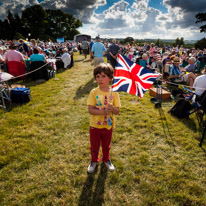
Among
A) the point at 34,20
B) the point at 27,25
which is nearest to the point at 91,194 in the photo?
the point at 27,25

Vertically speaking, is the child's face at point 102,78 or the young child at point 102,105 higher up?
the child's face at point 102,78

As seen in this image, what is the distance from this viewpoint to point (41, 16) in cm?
6369

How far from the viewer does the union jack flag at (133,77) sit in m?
2.51

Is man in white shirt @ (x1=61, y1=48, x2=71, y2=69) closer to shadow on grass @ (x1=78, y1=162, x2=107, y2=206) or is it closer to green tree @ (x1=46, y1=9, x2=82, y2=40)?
shadow on grass @ (x1=78, y1=162, x2=107, y2=206)

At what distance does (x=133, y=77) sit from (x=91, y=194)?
7.23 feet

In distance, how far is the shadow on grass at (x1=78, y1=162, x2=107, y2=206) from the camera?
2.23m

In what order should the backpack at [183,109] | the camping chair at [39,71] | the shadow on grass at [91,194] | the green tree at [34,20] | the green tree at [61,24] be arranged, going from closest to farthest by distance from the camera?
the shadow on grass at [91,194] < the backpack at [183,109] < the camping chair at [39,71] < the green tree at [34,20] < the green tree at [61,24]

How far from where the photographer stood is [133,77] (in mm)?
2578

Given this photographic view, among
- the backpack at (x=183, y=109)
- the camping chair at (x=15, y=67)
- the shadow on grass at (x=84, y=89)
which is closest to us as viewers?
the backpack at (x=183, y=109)

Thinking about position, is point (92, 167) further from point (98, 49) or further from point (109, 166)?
point (98, 49)

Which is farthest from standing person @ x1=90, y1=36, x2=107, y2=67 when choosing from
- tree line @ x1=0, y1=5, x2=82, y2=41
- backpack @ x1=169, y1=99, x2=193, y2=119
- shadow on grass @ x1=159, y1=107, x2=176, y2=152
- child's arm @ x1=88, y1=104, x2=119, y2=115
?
tree line @ x1=0, y1=5, x2=82, y2=41

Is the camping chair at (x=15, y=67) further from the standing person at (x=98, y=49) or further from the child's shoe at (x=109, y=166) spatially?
the child's shoe at (x=109, y=166)

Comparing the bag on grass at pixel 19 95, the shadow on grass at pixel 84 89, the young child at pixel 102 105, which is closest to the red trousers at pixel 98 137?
the young child at pixel 102 105

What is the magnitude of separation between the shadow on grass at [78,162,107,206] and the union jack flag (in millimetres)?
1761
